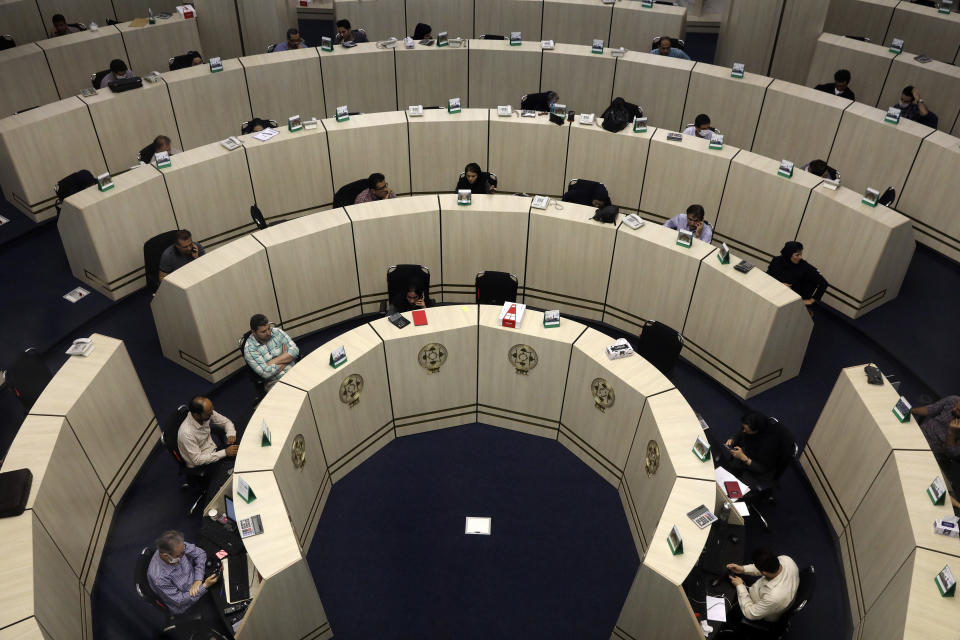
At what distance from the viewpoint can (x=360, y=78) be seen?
1140cm

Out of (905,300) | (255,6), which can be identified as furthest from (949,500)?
(255,6)

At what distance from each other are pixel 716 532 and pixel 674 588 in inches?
37.4

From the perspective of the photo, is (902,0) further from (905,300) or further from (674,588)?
(674,588)

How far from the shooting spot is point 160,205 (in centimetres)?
855

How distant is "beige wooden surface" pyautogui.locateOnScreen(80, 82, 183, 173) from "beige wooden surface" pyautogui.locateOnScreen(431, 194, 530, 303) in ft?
15.2

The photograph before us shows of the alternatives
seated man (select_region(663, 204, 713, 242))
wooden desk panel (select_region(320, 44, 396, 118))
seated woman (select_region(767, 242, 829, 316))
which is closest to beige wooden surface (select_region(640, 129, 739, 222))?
seated man (select_region(663, 204, 713, 242))

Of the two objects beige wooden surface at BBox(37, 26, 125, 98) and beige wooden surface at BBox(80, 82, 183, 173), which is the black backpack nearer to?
beige wooden surface at BBox(80, 82, 183, 173)

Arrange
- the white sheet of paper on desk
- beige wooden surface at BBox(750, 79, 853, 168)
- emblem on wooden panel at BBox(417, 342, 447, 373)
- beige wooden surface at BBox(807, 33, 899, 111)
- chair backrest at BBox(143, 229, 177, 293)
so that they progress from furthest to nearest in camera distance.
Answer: beige wooden surface at BBox(807, 33, 899, 111) → beige wooden surface at BBox(750, 79, 853, 168) → chair backrest at BBox(143, 229, 177, 293) → emblem on wooden panel at BBox(417, 342, 447, 373) → the white sheet of paper on desk

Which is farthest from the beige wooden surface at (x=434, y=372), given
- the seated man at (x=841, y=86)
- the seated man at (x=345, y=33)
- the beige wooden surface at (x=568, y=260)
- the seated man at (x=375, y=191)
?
the seated man at (x=841, y=86)

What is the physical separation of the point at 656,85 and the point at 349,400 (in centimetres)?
729

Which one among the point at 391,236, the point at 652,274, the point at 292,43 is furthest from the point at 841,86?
the point at 292,43

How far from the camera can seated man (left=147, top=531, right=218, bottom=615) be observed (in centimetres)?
530

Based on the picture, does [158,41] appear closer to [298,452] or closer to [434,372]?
[434,372]

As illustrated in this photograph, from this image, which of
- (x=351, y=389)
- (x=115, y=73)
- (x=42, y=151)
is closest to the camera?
(x=351, y=389)
